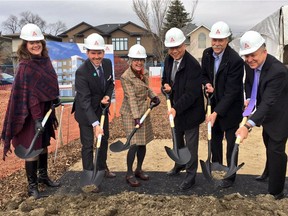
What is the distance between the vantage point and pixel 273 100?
3.37 metres

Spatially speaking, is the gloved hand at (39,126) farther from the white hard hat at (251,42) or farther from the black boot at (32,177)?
the white hard hat at (251,42)

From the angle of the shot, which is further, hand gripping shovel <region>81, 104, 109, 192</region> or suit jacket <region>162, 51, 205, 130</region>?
suit jacket <region>162, 51, 205, 130</region>

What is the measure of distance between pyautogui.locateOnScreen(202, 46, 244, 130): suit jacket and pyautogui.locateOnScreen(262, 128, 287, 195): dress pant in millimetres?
564

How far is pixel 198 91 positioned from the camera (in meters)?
4.00

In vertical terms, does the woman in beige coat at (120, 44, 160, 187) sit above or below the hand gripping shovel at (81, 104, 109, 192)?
above

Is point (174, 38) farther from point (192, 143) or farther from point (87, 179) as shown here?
point (87, 179)

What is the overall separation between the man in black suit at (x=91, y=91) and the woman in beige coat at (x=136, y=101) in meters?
0.27

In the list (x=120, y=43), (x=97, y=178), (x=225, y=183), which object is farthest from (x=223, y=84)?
(x=120, y=43)

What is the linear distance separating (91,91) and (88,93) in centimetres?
10

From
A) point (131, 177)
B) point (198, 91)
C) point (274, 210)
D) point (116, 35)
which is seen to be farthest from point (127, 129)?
point (116, 35)

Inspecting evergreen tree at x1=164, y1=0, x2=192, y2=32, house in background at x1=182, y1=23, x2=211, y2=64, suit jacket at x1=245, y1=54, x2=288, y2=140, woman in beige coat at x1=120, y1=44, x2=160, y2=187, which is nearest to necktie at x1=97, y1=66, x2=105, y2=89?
woman in beige coat at x1=120, y1=44, x2=160, y2=187

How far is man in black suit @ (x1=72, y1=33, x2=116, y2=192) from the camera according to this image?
388 cm

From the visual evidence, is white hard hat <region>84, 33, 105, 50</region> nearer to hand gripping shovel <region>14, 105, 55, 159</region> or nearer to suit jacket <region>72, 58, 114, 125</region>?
suit jacket <region>72, 58, 114, 125</region>

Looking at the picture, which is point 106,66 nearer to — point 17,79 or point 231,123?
point 17,79
